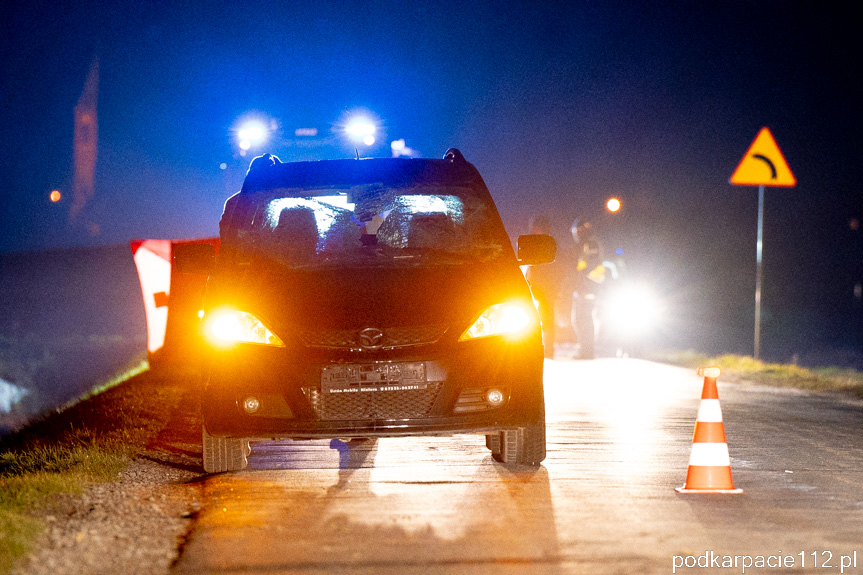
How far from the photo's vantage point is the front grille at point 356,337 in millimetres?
5902

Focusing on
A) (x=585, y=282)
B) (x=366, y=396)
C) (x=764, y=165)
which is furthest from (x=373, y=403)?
(x=585, y=282)

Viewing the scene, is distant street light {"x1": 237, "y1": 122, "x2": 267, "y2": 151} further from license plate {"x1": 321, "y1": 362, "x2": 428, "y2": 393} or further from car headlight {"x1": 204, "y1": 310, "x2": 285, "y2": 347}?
license plate {"x1": 321, "y1": 362, "x2": 428, "y2": 393}

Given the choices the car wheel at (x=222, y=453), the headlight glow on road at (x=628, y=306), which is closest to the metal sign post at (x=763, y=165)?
the headlight glow on road at (x=628, y=306)

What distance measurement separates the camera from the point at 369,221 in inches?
296

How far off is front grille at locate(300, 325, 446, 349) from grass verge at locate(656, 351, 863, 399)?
7405mm

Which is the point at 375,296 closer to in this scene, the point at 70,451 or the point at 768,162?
the point at 70,451

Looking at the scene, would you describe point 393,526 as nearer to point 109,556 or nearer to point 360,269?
point 109,556

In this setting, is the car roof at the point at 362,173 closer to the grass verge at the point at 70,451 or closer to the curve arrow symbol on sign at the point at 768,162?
the grass verge at the point at 70,451

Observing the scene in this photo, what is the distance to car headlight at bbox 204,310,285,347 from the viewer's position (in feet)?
19.7

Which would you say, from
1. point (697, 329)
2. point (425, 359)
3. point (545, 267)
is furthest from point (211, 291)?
point (697, 329)

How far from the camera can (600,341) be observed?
19016mm

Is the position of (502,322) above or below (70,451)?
above

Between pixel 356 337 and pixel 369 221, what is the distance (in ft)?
5.87

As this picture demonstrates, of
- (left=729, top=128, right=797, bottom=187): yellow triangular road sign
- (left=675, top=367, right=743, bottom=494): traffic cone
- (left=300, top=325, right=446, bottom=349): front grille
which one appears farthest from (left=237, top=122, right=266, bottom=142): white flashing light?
(left=675, top=367, right=743, bottom=494): traffic cone
